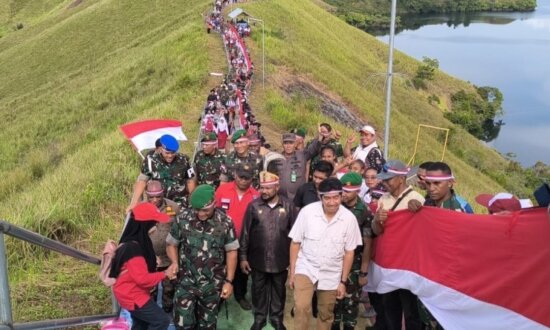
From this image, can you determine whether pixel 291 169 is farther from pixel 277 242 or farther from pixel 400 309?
pixel 400 309

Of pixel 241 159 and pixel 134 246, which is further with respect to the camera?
pixel 241 159

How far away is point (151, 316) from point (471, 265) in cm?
258

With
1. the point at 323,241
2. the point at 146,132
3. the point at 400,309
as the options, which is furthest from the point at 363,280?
the point at 146,132

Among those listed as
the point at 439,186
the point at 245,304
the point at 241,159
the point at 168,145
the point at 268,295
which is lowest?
the point at 245,304

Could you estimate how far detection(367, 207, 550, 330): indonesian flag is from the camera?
12.3 feet

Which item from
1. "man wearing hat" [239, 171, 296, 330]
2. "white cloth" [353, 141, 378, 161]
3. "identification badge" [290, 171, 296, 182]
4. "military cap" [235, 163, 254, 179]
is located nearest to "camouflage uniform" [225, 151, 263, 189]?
"identification badge" [290, 171, 296, 182]

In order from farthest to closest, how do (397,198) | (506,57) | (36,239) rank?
(506,57) → (397,198) → (36,239)

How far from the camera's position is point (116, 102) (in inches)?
896

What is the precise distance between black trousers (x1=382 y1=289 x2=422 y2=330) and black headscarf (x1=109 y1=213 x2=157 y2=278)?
87.2 inches

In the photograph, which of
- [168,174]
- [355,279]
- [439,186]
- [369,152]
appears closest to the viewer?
[439,186]

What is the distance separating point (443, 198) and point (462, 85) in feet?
204

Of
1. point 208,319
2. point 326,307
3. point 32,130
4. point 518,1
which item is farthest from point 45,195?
point 518,1

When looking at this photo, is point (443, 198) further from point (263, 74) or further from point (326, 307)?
point (263, 74)

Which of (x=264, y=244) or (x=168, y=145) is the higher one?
(x=168, y=145)
